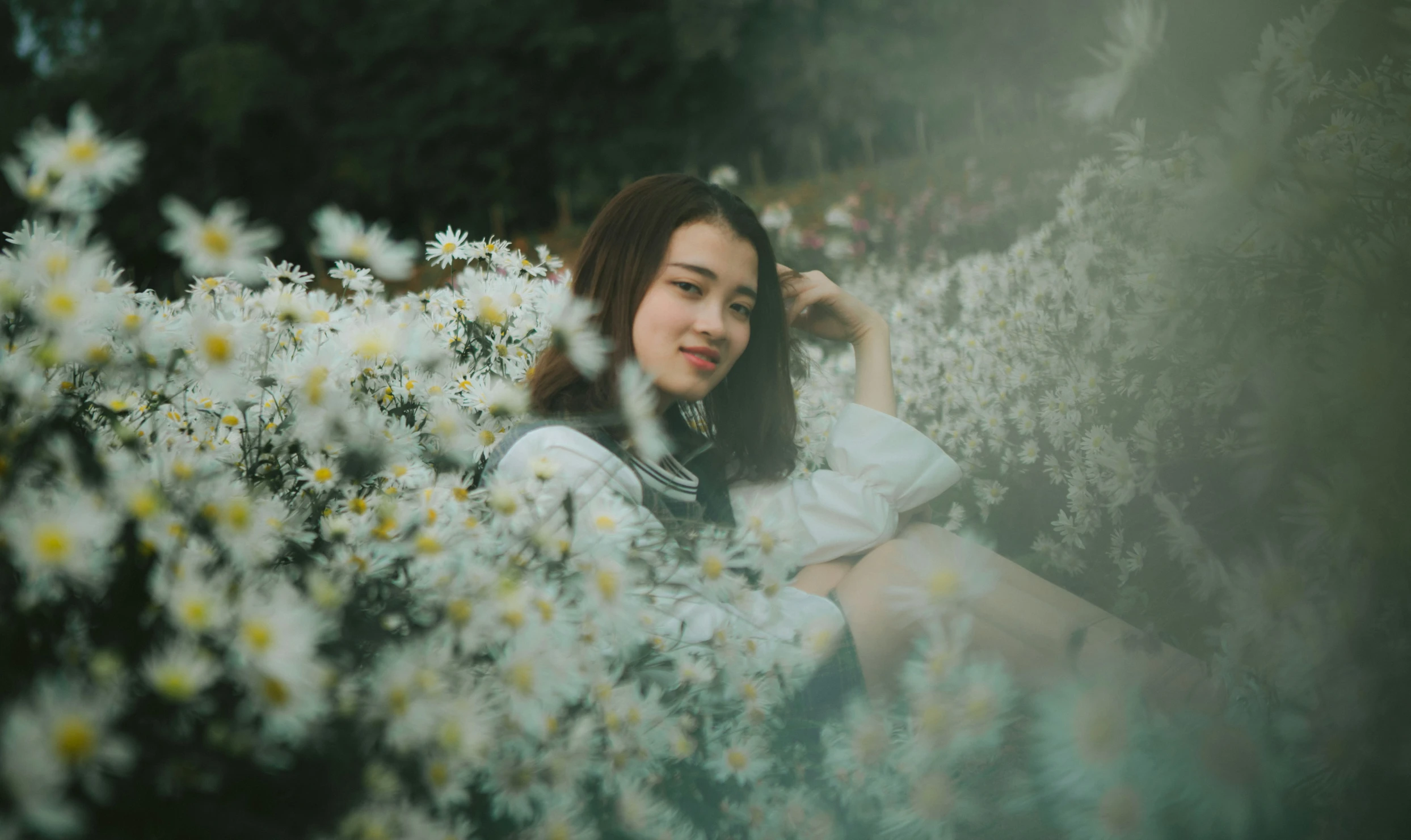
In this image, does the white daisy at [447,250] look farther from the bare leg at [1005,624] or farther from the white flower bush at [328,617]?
the bare leg at [1005,624]

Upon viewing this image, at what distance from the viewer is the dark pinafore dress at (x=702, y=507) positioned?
1191mm

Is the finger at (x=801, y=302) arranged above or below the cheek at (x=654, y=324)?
above

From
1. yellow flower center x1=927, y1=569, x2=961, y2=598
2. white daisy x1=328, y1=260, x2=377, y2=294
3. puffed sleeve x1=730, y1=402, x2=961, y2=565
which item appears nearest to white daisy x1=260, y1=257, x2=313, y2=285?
Result: white daisy x1=328, y1=260, x2=377, y2=294

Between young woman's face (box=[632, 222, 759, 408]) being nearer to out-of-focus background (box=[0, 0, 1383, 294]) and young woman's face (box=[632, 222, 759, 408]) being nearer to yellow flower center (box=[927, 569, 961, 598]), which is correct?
yellow flower center (box=[927, 569, 961, 598])

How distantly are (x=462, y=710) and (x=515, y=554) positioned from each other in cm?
21

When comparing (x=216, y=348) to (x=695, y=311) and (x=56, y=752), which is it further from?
(x=695, y=311)

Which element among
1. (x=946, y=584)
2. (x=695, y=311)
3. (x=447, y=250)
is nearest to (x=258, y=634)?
(x=946, y=584)

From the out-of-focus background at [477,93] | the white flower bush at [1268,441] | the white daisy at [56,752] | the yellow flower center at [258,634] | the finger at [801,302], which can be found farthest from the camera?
the out-of-focus background at [477,93]

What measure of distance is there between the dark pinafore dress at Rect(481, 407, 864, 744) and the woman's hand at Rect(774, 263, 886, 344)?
39 centimetres

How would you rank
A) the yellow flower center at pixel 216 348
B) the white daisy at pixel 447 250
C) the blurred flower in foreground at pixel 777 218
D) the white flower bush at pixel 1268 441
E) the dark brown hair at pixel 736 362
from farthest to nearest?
1. the blurred flower in foreground at pixel 777 218
2. the white daisy at pixel 447 250
3. the dark brown hair at pixel 736 362
4. the white flower bush at pixel 1268 441
5. the yellow flower center at pixel 216 348

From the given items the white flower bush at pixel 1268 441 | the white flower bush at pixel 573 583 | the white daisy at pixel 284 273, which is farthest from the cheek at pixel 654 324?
the white flower bush at pixel 1268 441

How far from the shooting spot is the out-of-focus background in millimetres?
12031

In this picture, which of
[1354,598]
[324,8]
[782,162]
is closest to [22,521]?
[1354,598]

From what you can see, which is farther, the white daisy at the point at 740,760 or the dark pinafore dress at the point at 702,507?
the dark pinafore dress at the point at 702,507
